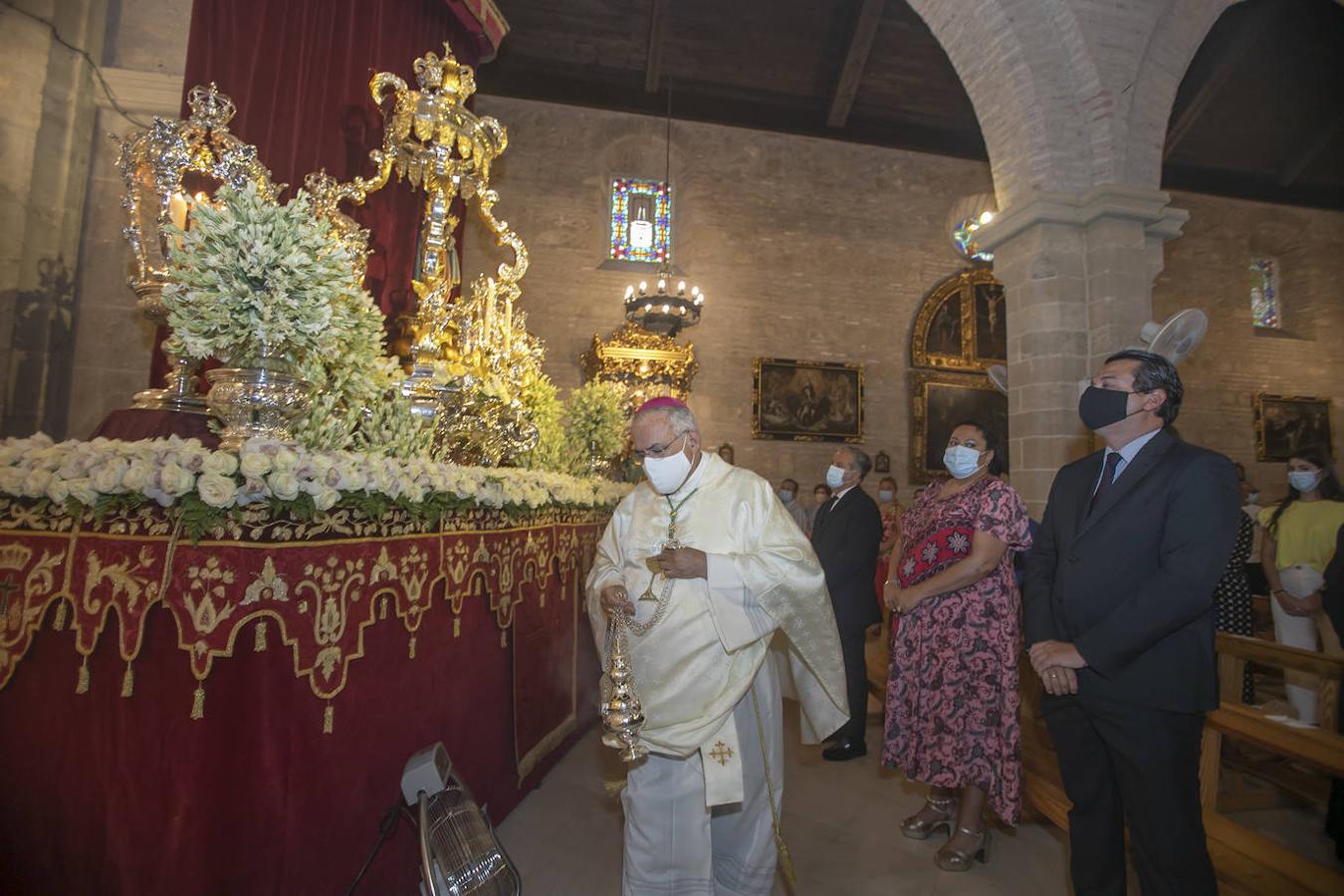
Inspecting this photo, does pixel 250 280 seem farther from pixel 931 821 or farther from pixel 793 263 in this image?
pixel 793 263

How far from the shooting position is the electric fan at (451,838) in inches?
73.3

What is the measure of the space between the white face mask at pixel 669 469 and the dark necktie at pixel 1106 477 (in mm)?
1354

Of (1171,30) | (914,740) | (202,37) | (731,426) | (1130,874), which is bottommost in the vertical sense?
(1130,874)

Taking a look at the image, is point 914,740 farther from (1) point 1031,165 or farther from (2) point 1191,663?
(1) point 1031,165

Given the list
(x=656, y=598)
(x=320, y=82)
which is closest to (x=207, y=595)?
(x=656, y=598)

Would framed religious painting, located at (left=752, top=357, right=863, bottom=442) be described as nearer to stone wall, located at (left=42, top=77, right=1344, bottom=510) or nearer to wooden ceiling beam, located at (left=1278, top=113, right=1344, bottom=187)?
stone wall, located at (left=42, top=77, right=1344, bottom=510)

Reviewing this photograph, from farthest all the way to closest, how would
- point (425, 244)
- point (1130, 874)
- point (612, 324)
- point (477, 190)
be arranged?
point (612, 324), point (477, 190), point (425, 244), point (1130, 874)

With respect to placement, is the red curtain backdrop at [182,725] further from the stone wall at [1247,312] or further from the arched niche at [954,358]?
the stone wall at [1247,312]

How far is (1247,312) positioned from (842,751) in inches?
568

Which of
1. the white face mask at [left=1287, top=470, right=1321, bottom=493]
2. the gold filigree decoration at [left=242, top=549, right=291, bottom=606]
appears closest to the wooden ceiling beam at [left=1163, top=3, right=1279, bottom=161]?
the white face mask at [left=1287, top=470, right=1321, bottom=493]

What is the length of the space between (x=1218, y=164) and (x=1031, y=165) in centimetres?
1076

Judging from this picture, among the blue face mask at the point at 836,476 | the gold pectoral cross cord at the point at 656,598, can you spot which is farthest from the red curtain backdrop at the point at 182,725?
the blue face mask at the point at 836,476

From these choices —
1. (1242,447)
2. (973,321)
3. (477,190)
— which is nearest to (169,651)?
(477,190)

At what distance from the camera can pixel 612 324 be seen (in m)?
11.7
